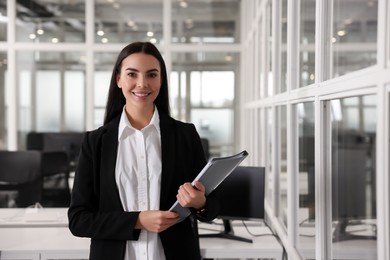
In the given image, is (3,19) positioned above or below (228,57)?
above

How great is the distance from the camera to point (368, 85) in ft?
4.15

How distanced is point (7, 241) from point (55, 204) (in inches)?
100

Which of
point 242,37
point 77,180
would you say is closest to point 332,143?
point 77,180

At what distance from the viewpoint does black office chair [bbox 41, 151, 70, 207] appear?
5289 mm

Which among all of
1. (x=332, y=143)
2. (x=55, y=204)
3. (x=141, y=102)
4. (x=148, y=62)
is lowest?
(x=55, y=204)

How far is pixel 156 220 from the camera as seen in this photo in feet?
5.20

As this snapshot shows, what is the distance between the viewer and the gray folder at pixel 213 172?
4.98 ft

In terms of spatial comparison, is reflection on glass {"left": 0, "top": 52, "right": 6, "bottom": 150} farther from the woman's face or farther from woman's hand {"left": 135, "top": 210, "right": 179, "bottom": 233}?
woman's hand {"left": 135, "top": 210, "right": 179, "bottom": 233}

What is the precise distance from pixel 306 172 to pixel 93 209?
40.3 inches

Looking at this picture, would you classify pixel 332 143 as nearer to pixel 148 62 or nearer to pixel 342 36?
pixel 342 36

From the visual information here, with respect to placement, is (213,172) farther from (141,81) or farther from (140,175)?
(141,81)

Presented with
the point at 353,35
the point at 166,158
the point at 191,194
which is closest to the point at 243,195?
the point at 166,158

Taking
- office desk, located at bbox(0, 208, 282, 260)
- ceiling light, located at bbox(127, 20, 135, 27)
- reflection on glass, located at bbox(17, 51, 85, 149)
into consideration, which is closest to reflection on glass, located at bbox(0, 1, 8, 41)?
reflection on glass, located at bbox(17, 51, 85, 149)

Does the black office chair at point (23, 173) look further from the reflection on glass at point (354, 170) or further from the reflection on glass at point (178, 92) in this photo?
the reflection on glass at point (354, 170)
